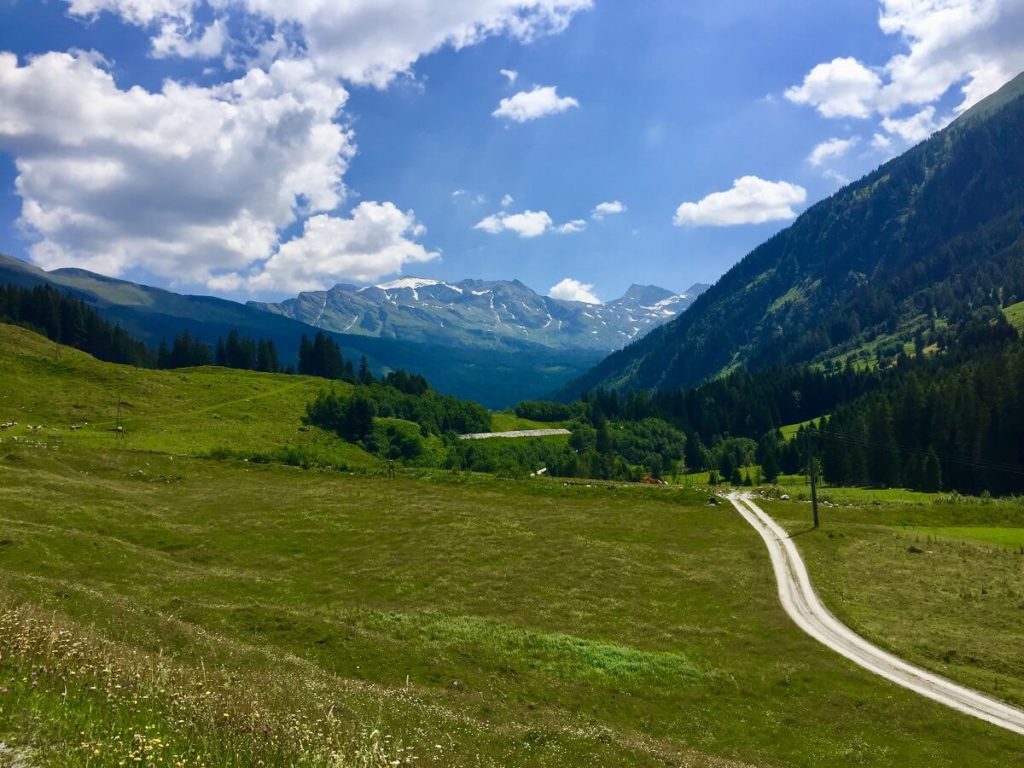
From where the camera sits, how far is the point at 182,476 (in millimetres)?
82188

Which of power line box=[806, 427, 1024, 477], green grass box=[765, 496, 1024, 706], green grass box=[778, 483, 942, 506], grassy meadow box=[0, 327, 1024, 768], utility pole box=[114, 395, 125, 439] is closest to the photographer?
grassy meadow box=[0, 327, 1024, 768]

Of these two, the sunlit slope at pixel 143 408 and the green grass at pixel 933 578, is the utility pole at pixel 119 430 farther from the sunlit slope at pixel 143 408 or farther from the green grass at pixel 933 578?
the green grass at pixel 933 578

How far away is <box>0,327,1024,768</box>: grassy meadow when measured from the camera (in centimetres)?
1409

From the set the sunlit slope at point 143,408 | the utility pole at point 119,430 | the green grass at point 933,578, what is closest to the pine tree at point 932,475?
the green grass at point 933,578

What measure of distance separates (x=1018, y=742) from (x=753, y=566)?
104ft

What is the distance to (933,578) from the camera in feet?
176

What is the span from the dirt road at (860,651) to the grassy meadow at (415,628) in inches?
52.3

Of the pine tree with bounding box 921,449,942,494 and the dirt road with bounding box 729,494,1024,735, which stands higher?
the pine tree with bounding box 921,449,942,494

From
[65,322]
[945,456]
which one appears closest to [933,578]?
[945,456]

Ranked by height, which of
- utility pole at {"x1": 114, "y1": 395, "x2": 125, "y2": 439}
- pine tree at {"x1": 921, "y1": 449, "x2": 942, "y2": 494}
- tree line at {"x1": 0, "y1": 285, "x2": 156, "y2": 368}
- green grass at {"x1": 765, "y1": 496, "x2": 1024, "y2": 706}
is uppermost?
tree line at {"x1": 0, "y1": 285, "x2": 156, "y2": 368}

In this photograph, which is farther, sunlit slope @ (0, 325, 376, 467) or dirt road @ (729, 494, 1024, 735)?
sunlit slope @ (0, 325, 376, 467)

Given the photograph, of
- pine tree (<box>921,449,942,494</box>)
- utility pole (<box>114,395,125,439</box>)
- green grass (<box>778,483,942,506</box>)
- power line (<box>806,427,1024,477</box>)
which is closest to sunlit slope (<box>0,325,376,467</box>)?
utility pole (<box>114,395,125,439</box>)

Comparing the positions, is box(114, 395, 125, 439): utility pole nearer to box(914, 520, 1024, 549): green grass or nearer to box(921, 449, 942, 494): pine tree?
box(914, 520, 1024, 549): green grass

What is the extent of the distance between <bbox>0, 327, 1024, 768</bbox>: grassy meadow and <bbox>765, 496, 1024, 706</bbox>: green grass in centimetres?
47
